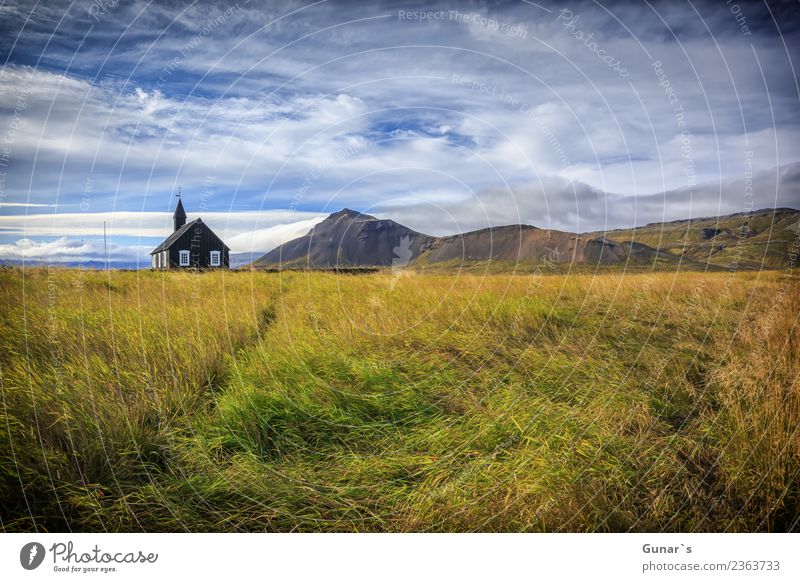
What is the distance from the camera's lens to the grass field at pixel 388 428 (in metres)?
2.75

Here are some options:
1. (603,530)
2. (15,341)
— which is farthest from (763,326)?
(15,341)

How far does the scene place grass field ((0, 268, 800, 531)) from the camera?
2.75 metres

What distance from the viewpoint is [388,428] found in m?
3.62

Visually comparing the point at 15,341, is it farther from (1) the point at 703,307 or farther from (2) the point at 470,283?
(1) the point at 703,307
